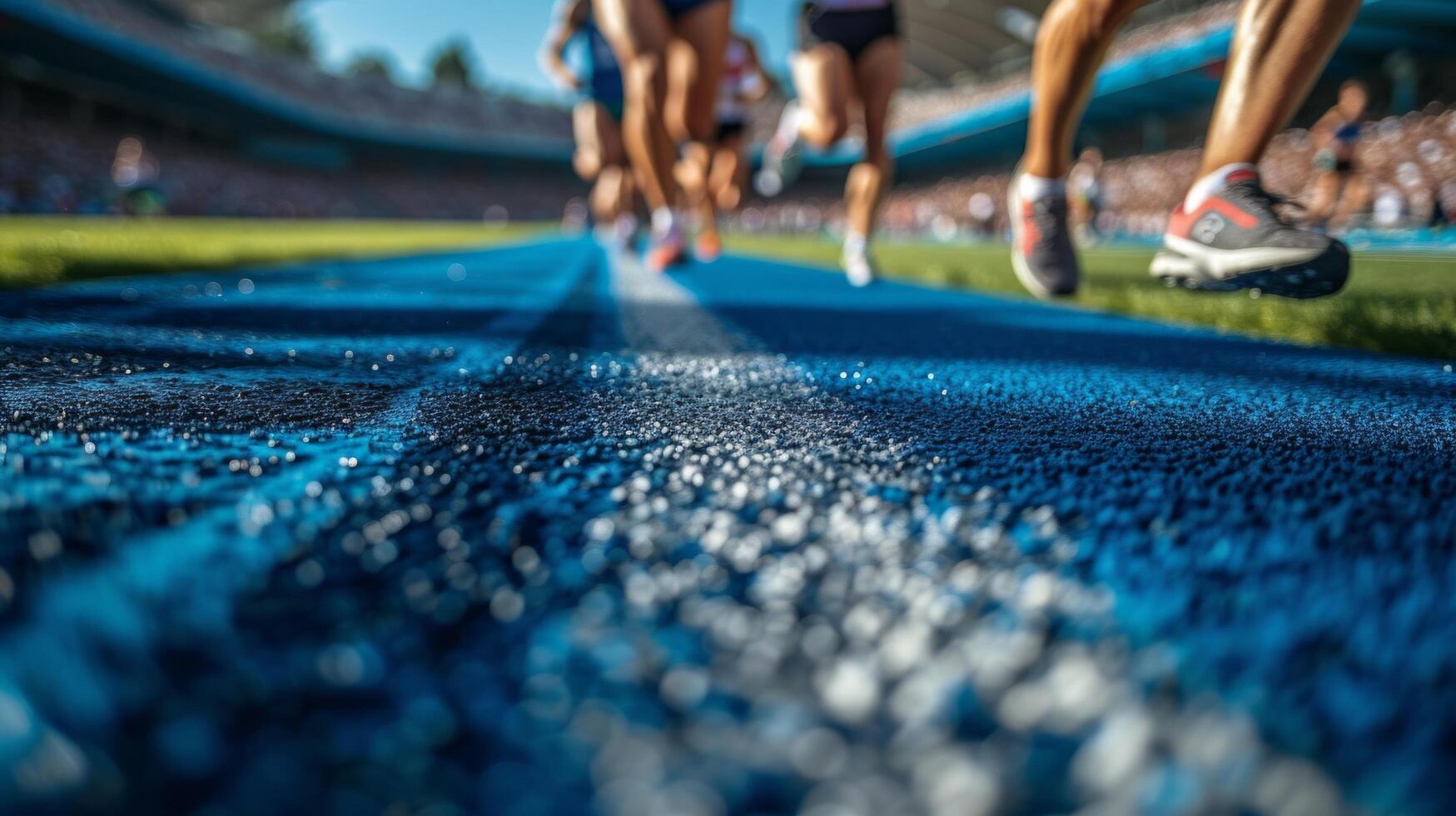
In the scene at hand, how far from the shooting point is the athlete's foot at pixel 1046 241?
2055 mm

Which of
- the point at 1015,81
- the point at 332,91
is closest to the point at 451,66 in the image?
the point at 332,91

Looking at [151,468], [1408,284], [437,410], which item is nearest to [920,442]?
[437,410]

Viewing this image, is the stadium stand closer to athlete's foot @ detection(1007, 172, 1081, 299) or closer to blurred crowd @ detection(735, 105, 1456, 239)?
blurred crowd @ detection(735, 105, 1456, 239)

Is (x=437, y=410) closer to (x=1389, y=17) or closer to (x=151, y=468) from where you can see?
(x=151, y=468)

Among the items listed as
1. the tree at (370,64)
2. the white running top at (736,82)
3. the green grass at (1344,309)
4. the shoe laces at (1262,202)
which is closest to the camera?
the shoe laces at (1262,202)

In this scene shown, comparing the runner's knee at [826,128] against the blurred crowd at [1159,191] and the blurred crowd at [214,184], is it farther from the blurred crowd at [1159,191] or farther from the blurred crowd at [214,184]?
the blurred crowd at [214,184]

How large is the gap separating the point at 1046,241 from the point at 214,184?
32063 mm

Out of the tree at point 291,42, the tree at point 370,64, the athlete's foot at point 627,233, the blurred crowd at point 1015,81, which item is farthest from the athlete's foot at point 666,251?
the tree at point 370,64

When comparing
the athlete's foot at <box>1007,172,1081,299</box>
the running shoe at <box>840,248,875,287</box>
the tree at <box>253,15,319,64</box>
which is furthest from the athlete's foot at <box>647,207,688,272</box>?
the tree at <box>253,15,319,64</box>

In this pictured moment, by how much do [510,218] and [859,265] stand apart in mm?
39273

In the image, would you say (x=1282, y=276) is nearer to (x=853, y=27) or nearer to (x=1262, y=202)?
(x=1262, y=202)

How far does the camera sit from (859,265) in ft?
12.4

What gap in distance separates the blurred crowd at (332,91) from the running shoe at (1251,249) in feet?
86.4

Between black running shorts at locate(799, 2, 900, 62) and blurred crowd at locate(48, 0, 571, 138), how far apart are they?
23.8 m
